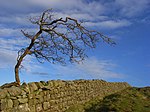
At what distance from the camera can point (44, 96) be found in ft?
41.3

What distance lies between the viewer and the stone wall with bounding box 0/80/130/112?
1016 centimetres

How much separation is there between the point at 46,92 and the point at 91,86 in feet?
31.4

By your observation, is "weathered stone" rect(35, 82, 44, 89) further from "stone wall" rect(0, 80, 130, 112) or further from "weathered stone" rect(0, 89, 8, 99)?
"weathered stone" rect(0, 89, 8, 99)

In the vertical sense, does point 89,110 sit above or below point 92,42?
below

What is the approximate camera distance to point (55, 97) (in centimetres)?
1388

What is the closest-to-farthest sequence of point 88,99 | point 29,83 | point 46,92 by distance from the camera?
point 29,83
point 46,92
point 88,99

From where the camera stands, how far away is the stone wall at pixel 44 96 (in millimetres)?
10164

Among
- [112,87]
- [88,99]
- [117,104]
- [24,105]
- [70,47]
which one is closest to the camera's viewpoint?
[24,105]

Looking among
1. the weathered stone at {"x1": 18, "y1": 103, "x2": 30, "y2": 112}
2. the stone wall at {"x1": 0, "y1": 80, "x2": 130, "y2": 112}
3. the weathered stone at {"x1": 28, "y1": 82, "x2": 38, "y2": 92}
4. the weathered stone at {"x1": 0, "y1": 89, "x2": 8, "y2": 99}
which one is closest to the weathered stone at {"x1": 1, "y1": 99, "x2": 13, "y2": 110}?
the stone wall at {"x1": 0, "y1": 80, "x2": 130, "y2": 112}

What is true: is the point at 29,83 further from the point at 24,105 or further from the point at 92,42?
the point at 92,42

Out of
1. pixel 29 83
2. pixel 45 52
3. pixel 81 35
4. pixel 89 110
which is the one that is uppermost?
pixel 81 35

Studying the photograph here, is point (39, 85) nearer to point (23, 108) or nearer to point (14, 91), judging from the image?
point (23, 108)

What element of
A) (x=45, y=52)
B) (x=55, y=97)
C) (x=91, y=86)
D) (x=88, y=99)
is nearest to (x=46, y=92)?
(x=55, y=97)

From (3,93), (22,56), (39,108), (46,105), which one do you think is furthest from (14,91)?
(22,56)
